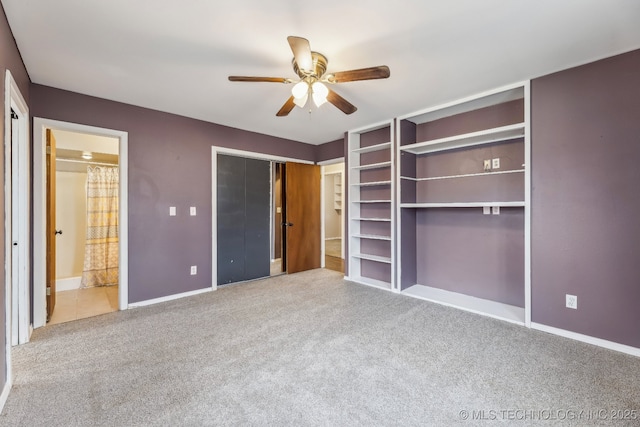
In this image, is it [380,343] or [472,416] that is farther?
[380,343]

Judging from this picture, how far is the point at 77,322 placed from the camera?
2826 mm

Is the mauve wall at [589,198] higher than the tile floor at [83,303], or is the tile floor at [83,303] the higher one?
the mauve wall at [589,198]

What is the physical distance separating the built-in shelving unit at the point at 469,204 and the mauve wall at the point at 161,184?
106 inches

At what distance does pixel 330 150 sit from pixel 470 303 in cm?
326

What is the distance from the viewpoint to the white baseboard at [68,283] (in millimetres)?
3930

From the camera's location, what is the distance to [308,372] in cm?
195

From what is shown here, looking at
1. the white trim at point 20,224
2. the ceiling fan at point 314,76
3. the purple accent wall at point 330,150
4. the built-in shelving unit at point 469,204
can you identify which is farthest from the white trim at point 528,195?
the white trim at point 20,224

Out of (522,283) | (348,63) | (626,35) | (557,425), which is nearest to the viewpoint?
(557,425)

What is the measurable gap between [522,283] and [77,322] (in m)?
4.77

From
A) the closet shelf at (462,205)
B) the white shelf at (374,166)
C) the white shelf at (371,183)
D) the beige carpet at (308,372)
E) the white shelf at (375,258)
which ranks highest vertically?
the white shelf at (374,166)

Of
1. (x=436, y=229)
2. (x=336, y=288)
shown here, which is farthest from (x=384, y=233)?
(x=336, y=288)

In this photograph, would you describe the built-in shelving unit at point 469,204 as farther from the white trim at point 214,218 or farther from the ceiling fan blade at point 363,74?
the white trim at point 214,218

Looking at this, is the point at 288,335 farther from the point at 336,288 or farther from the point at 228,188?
the point at 228,188

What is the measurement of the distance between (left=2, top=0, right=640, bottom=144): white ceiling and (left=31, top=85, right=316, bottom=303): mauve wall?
0.24 m
